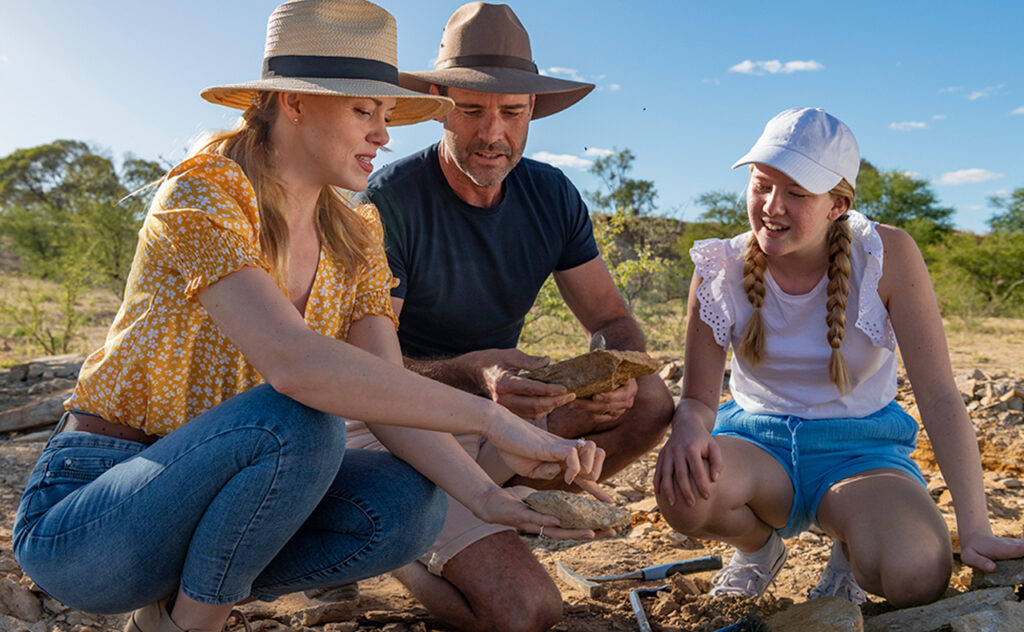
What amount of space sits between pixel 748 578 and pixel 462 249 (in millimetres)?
1672

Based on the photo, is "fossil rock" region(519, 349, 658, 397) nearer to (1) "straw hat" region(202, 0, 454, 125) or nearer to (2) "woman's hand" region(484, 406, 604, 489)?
(2) "woman's hand" region(484, 406, 604, 489)

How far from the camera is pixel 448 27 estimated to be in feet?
12.0

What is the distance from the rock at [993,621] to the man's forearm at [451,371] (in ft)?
5.38

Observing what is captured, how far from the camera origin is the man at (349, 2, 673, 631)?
321 centimetres

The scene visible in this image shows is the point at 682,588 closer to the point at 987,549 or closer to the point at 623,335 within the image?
the point at 987,549

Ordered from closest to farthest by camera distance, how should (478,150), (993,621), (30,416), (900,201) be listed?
1. (993,621)
2. (478,150)
3. (30,416)
4. (900,201)

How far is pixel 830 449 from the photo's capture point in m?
2.81

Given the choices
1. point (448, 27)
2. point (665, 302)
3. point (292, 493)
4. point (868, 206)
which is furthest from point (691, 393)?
point (868, 206)

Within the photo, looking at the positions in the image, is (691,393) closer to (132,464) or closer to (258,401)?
(258,401)

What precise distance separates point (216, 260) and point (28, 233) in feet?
79.3

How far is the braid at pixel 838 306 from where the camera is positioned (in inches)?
109

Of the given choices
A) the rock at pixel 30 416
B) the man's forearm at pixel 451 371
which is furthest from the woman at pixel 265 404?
the rock at pixel 30 416

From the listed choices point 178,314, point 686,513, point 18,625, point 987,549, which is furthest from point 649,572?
point 18,625

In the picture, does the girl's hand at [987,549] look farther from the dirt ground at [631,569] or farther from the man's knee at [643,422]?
the man's knee at [643,422]
